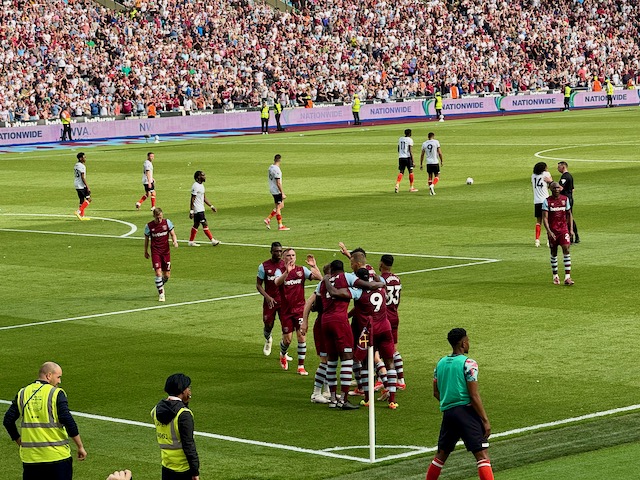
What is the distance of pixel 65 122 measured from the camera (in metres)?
69.3

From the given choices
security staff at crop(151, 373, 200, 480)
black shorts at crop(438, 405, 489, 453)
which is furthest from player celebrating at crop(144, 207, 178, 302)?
security staff at crop(151, 373, 200, 480)

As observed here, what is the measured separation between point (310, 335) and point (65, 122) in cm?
4942

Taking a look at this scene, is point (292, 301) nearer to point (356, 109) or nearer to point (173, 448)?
point (173, 448)

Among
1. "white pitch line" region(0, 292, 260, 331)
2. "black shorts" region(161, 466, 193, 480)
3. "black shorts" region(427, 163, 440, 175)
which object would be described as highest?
"black shorts" region(161, 466, 193, 480)

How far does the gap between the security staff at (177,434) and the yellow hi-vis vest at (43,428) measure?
1205 mm

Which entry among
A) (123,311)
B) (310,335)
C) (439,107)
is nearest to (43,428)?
(310,335)

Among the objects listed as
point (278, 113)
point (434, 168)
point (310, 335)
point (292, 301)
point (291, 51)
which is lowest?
point (310, 335)

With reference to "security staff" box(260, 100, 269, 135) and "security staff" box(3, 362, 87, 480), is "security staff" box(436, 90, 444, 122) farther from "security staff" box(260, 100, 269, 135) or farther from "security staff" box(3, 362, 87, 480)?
"security staff" box(3, 362, 87, 480)

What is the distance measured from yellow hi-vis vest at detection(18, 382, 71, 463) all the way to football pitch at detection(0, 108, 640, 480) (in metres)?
2.41

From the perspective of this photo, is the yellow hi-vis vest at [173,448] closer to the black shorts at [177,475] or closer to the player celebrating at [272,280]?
the black shorts at [177,475]

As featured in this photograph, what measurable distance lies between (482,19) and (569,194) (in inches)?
2642

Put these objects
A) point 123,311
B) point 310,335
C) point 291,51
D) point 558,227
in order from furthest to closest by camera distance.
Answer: point 291,51
point 558,227
point 123,311
point 310,335

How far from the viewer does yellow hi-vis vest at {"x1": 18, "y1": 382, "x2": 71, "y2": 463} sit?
12.2 m

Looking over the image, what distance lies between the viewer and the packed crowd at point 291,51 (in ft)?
A: 240
